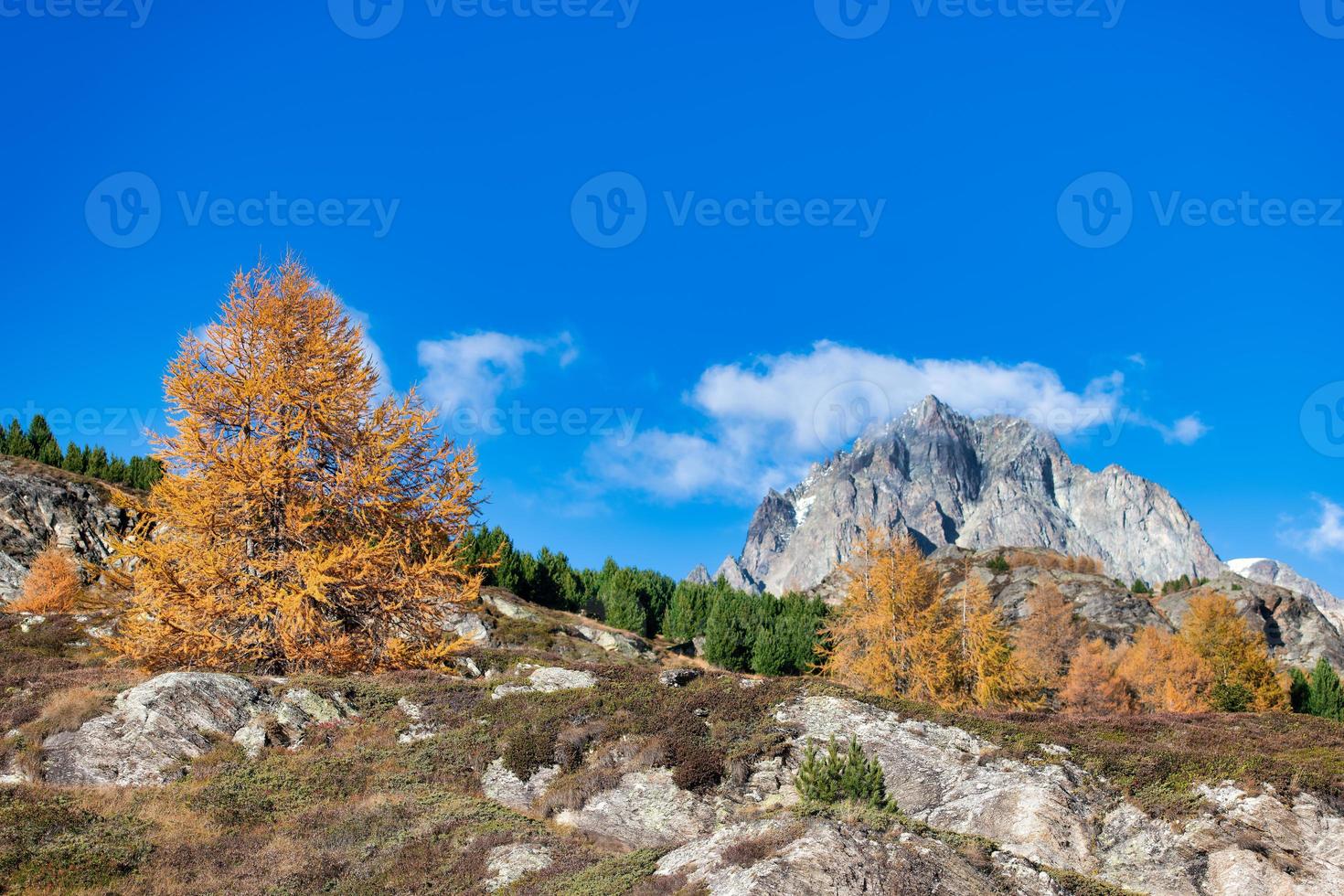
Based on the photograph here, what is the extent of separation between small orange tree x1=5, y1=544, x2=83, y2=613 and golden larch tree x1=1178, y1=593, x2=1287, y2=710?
223ft

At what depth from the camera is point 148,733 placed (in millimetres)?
16938

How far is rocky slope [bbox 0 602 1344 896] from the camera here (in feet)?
36.2

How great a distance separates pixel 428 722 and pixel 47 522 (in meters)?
60.1

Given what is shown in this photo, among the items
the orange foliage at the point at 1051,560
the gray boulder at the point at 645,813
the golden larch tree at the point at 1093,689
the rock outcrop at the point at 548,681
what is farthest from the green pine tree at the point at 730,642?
the gray boulder at the point at 645,813

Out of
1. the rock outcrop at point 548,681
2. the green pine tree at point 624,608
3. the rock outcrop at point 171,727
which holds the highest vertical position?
the green pine tree at point 624,608

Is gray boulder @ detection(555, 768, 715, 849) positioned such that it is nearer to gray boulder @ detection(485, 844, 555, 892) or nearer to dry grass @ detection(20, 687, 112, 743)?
gray boulder @ detection(485, 844, 555, 892)

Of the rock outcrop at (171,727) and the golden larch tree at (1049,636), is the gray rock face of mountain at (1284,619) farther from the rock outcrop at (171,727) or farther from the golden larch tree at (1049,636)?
the rock outcrop at (171,727)

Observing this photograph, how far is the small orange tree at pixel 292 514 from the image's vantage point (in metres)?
20.5

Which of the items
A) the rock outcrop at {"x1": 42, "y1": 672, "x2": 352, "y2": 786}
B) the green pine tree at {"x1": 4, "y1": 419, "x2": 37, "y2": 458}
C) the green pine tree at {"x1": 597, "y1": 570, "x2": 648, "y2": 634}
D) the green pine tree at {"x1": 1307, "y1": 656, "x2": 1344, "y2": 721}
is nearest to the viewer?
the rock outcrop at {"x1": 42, "y1": 672, "x2": 352, "y2": 786}

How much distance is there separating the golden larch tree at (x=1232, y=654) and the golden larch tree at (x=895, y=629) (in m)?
25.0

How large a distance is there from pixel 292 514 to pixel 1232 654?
54.7 meters

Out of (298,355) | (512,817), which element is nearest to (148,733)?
(512,817)

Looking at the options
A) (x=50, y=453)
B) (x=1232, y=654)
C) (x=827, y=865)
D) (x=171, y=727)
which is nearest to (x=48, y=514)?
(x=50, y=453)

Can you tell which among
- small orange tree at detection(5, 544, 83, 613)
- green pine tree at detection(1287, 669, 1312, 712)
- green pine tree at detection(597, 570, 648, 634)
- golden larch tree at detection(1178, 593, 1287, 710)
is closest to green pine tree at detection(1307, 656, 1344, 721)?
green pine tree at detection(1287, 669, 1312, 712)
